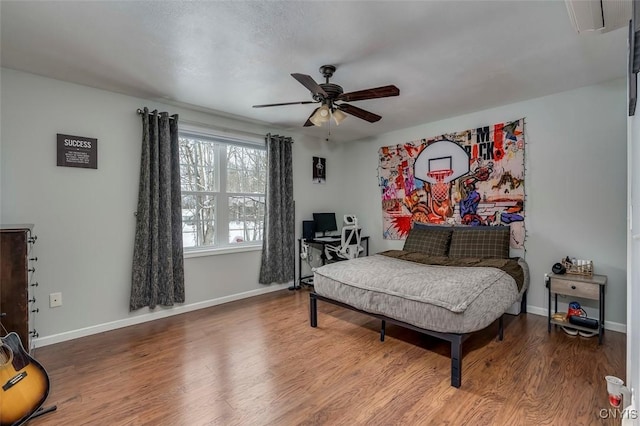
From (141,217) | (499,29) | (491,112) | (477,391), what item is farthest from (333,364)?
(491,112)

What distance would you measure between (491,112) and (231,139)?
129 inches

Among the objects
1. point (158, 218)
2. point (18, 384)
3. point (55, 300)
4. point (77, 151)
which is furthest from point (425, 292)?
point (77, 151)

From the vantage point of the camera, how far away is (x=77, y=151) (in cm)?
286

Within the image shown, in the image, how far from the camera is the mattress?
2.12 meters

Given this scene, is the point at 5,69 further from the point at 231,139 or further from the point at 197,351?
the point at 197,351

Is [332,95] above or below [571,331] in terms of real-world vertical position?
above

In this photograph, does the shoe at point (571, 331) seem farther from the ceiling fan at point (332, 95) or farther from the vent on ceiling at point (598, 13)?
the ceiling fan at point (332, 95)

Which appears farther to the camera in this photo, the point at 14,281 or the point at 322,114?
the point at 322,114

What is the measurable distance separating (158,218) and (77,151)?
3.05 feet

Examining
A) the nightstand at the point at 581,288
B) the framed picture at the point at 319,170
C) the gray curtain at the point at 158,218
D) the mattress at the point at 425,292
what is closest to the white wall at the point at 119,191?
the gray curtain at the point at 158,218

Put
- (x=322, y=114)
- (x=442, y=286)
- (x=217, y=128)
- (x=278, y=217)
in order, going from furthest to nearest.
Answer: (x=278, y=217) → (x=217, y=128) → (x=322, y=114) → (x=442, y=286)

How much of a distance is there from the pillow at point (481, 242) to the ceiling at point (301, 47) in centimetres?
150

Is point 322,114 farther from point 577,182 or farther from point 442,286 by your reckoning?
point 577,182

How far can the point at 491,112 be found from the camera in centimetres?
370
